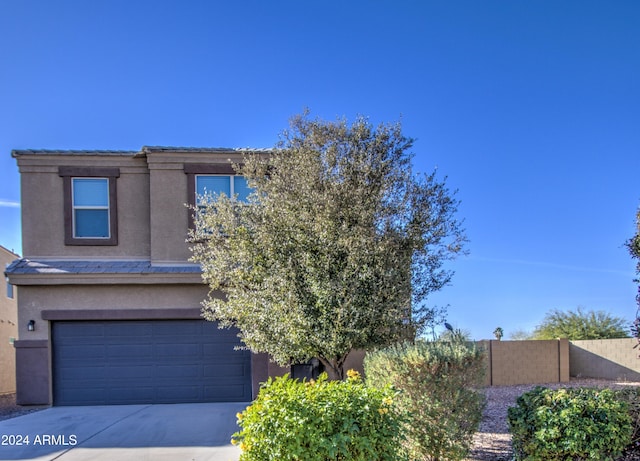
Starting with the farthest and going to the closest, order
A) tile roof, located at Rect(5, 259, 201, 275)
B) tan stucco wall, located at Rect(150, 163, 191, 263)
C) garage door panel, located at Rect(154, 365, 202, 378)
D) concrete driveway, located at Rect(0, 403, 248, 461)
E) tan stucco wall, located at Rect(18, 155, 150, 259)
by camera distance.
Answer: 1. tan stucco wall, located at Rect(18, 155, 150, 259)
2. tan stucco wall, located at Rect(150, 163, 191, 263)
3. garage door panel, located at Rect(154, 365, 202, 378)
4. tile roof, located at Rect(5, 259, 201, 275)
5. concrete driveway, located at Rect(0, 403, 248, 461)

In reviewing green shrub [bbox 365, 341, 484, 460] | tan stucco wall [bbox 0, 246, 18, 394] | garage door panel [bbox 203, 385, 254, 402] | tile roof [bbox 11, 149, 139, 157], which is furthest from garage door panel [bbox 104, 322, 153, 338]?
green shrub [bbox 365, 341, 484, 460]

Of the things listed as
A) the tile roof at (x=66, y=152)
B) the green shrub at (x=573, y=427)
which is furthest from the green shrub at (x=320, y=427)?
the tile roof at (x=66, y=152)

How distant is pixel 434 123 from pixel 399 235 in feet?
11.3

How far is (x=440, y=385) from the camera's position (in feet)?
→ 18.3

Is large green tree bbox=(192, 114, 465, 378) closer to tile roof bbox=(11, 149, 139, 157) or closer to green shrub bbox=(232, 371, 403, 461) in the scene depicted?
green shrub bbox=(232, 371, 403, 461)

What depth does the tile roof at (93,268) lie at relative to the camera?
461 inches

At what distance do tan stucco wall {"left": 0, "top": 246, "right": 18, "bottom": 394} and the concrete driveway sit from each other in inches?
266

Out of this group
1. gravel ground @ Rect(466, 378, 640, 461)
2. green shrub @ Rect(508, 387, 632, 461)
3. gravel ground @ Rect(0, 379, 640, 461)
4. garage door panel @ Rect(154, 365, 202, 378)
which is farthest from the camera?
garage door panel @ Rect(154, 365, 202, 378)

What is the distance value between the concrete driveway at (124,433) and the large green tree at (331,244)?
6.26 feet

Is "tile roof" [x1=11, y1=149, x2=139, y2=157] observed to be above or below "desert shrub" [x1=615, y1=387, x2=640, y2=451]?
above

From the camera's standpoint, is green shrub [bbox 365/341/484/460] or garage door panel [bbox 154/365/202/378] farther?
garage door panel [bbox 154/365/202/378]

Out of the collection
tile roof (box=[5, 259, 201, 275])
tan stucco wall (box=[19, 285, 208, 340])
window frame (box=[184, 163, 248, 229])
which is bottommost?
tan stucco wall (box=[19, 285, 208, 340])

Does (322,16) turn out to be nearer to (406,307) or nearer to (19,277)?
(406,307)

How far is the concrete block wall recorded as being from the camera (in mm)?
15391
